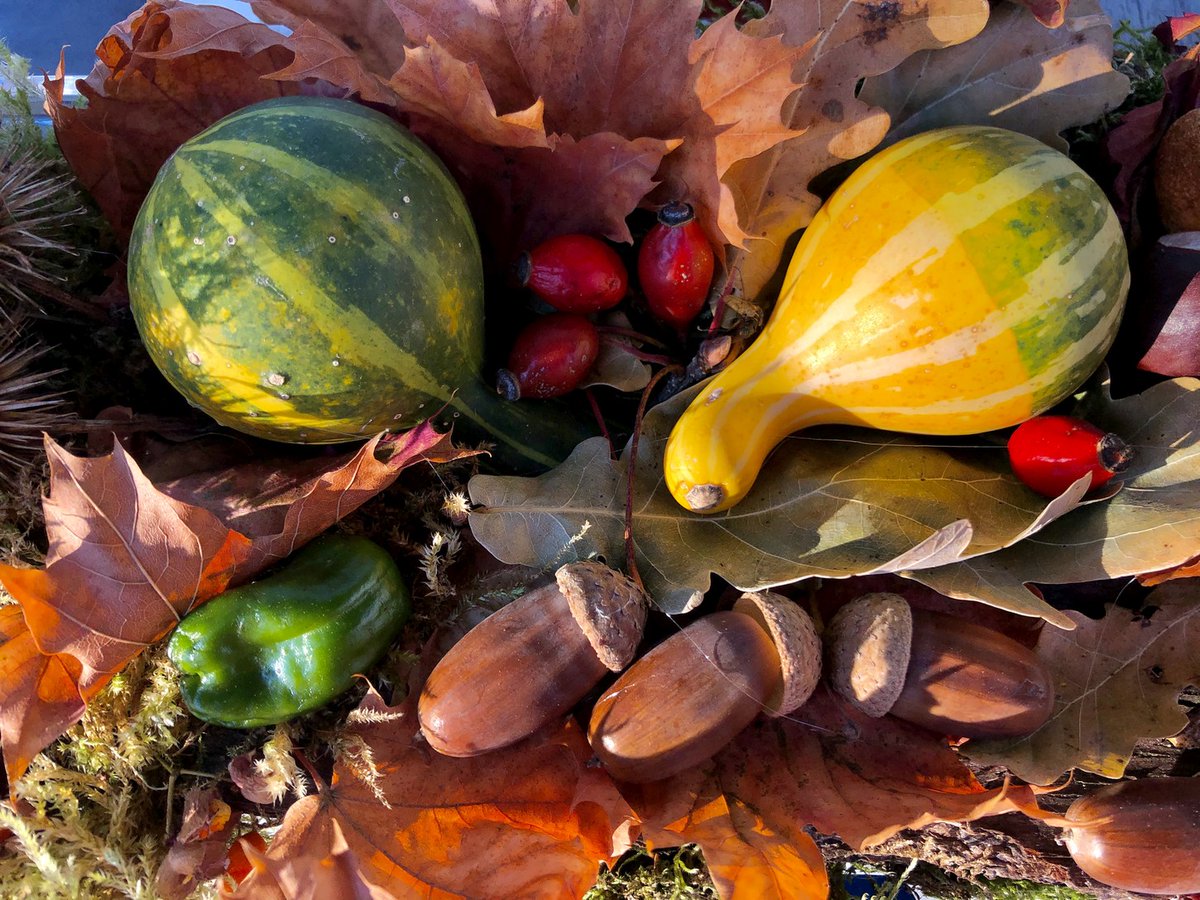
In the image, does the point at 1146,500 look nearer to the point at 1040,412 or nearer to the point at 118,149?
the point at 1040,412

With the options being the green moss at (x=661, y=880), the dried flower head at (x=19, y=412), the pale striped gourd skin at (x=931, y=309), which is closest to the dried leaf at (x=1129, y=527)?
the pale striped gourd skin at (x=931, y=309)

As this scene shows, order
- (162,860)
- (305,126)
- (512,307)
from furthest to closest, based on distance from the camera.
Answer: (512,307)
(162,860)
(305,126)

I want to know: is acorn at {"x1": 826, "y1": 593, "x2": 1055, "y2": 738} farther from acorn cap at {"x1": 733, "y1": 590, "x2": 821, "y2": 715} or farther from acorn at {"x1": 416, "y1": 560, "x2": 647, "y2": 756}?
acorn at {"x1": 416, "y1": 560, "x2": 647, "y2": 756}

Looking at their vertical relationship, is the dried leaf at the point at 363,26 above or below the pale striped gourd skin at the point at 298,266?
above

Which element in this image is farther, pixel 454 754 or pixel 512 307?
pixel 512 307

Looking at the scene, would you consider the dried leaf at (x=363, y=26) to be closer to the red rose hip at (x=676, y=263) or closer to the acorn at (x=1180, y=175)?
the red rose hip at (x=676, y=263)

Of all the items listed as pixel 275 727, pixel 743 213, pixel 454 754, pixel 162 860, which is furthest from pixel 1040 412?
pixel 162 860
